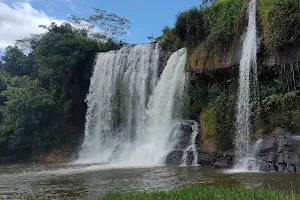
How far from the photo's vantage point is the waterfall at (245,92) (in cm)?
1311

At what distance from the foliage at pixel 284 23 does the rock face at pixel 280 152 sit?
11.6 feet

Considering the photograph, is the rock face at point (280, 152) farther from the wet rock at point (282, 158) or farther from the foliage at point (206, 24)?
the foliage at point (206, 24)

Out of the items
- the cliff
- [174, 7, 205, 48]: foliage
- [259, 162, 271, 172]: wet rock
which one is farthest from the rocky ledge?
[174, 7, 205, 48]: foliage

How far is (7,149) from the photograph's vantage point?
82.8 ft

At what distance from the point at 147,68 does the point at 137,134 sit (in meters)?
4.52

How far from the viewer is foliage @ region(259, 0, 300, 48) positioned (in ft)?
41.7

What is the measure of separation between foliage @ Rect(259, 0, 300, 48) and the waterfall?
100 cm

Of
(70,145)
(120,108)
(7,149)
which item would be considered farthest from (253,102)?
(7,149)

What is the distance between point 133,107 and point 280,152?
1167 centimetres

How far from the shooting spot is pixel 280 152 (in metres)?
11.6

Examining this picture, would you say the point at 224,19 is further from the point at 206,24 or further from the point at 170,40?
the point at 170,40

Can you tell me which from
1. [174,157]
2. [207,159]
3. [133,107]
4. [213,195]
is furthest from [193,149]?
[213,195]

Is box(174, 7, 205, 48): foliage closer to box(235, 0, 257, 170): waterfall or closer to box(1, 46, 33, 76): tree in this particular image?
box(235, 0, 257, 170): waterfall

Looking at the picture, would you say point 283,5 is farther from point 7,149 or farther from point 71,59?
point 7,149
